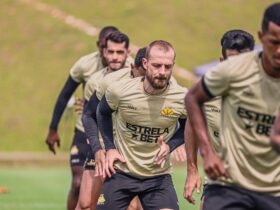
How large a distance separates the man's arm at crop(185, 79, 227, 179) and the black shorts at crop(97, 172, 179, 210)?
2518 millimetres

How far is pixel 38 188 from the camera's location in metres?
18.5

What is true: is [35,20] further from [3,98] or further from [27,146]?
[27,146]

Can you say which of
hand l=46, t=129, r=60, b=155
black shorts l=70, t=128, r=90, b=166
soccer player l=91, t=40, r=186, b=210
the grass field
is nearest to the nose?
soccer player l=91, t=40, r=186, b=210

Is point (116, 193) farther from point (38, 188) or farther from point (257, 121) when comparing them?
point (38, 188)

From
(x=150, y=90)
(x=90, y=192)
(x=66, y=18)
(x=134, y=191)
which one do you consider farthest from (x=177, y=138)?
(x=66, y=18)

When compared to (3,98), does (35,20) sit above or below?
above

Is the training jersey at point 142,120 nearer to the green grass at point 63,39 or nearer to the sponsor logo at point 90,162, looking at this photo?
the sponsor logo at point 90,162

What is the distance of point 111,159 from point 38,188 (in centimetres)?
937

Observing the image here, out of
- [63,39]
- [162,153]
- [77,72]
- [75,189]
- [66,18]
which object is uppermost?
[66,18]

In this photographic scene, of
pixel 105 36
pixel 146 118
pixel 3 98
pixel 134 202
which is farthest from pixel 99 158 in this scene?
pixel 3 98

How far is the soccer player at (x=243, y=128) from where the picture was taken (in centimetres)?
688

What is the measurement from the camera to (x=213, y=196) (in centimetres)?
719

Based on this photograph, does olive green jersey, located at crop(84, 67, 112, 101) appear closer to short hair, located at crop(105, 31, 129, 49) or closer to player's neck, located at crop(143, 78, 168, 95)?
short hair, located at crop(105, 31, 129, 49)

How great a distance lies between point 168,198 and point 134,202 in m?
2.23
